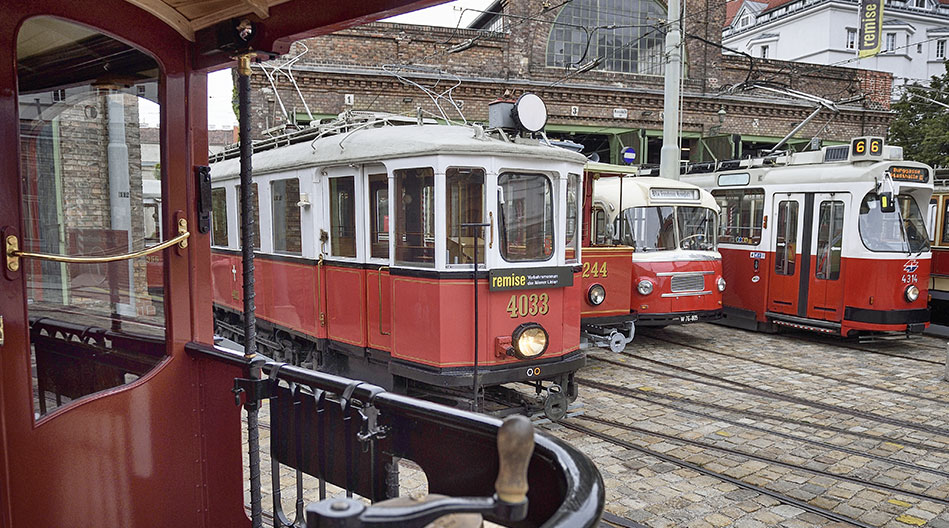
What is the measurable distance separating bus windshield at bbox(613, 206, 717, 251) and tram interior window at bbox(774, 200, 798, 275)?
72.2 inches

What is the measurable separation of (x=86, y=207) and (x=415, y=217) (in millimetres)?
3577

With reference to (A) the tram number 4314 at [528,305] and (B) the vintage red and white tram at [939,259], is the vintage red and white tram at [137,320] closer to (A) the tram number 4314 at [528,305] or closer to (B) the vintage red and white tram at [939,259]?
(A) the tram number 4314 at [528,305]

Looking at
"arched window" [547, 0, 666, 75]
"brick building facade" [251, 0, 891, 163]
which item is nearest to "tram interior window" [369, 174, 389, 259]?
"brick building facade" [251, 0, 891, 163]

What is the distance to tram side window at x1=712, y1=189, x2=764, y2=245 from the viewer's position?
11828mm

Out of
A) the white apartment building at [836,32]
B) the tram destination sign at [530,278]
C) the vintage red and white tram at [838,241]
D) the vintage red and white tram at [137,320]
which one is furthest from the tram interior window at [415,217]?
the white apartment building at [836,32]

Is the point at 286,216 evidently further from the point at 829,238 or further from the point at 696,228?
the point at 829,238

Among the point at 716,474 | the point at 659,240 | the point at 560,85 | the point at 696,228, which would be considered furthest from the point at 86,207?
the point at 560,85

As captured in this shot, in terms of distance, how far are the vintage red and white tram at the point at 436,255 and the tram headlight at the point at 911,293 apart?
6627 millimetres

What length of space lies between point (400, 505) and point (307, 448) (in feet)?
4.81

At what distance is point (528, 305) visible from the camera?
6.21m

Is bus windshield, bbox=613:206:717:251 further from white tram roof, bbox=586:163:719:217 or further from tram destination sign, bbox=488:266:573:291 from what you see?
tram destination sign, bbox=488:266:573:291

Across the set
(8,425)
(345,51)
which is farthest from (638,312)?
(345,51)

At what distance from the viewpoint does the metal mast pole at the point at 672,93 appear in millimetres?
12258

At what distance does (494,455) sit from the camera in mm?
1956
